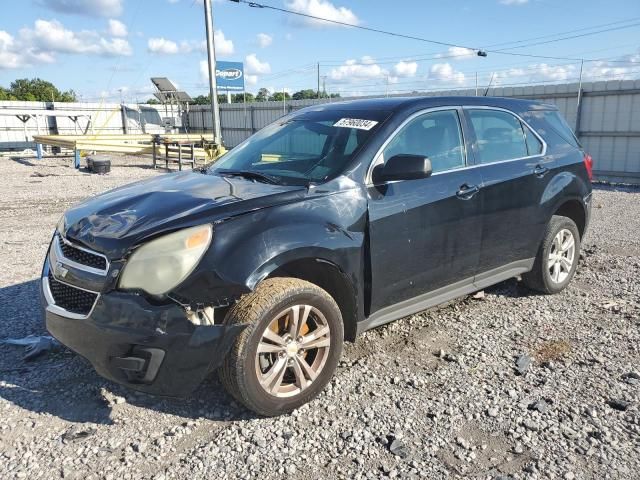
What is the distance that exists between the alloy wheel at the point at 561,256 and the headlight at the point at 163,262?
3634 mm

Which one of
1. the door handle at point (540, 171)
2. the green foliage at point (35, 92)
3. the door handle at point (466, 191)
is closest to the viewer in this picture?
the door handle at point (466, 191)

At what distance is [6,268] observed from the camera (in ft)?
20.2

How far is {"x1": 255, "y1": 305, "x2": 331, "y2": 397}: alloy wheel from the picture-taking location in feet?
9.85

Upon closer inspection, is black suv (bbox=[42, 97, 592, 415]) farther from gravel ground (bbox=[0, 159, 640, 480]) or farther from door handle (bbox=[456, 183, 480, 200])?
gravel ground (bbox=[0, 159, 640, 480])

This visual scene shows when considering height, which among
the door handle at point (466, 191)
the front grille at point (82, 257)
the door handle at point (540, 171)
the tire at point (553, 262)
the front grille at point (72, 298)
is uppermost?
the door handle at point (540, 171)

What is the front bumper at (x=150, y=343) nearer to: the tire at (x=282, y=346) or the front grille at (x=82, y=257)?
the tire at (x=282, y=346)

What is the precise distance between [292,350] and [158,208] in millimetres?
1161

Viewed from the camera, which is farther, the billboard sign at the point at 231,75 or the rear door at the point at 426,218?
the billboard sign at the point at 231,75

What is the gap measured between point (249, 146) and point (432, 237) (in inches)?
70.0

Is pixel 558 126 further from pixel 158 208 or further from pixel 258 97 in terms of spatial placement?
pixel 258 97

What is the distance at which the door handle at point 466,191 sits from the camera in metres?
3.96

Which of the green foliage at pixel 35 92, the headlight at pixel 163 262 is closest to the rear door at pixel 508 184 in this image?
the headlight at pixel 163 262

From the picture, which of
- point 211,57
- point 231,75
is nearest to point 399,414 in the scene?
point 211,57

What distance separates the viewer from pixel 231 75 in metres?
28.3
